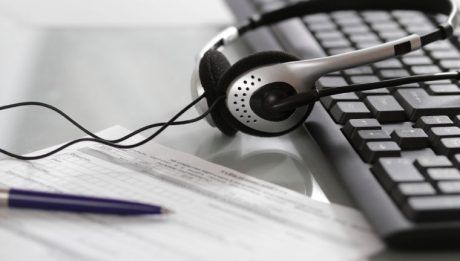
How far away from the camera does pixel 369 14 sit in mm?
731

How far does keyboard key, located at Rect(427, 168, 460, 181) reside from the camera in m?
0.42

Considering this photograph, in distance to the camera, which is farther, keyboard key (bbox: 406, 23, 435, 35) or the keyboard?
keyboard key (bbox: 406, 23, 435, 35)

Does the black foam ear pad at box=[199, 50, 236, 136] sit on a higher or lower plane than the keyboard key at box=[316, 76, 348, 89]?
higher

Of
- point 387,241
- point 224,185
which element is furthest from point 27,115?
point 387,241

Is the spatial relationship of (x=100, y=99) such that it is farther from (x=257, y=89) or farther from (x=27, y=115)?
(x=257, y=89)

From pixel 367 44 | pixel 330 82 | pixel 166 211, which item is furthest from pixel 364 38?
pixel 166 211

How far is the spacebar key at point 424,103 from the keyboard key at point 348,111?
3cm

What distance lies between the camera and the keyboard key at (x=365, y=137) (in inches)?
18.5

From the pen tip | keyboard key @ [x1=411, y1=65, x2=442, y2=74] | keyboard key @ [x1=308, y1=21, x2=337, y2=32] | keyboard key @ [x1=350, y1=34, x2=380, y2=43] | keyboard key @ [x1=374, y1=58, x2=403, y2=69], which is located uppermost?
keyboard key @ [x1=308, y1=21, x2=337, y2=32]

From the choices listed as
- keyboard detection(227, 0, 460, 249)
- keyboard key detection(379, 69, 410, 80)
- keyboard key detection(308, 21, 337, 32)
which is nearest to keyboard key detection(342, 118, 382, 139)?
keyboard detection(227, 0, 460, 249)

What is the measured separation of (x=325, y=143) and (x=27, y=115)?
26 cm

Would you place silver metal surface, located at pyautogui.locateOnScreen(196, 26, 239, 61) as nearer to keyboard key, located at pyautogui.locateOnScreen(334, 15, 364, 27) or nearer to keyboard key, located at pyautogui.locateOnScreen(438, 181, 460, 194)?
→ keyboard key, located at pyautogui.locateOnScreen(334, 15, 364, 27)

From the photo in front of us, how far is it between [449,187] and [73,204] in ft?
0.76

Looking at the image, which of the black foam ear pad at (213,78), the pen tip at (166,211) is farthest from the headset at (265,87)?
the pen tip at (166,211)
